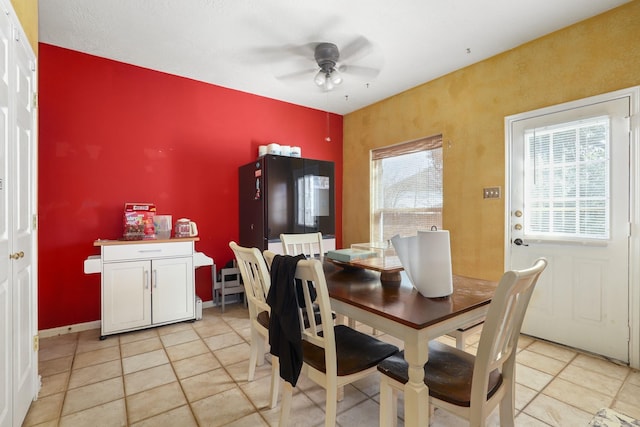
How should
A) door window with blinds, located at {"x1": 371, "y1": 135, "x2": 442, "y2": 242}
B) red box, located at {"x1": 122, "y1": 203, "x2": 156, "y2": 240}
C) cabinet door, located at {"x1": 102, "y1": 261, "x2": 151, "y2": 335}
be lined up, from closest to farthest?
cabinet door, located at {"x1": 102, "y1": 261, "x2": 151, "y2": 335} → red box, located at {"x1": 122, "y1": 203, "x2": 156, "y2": 240} → door window with blinds, located at {"x1": 371, "y1": 135, "x2": 442, "y2": 242}

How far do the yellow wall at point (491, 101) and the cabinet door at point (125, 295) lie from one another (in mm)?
3175

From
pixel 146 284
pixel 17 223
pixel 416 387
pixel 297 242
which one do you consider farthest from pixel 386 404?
pixel 146 284

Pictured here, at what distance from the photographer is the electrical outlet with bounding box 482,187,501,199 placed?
2938 millimetres

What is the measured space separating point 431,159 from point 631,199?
69.2 inches

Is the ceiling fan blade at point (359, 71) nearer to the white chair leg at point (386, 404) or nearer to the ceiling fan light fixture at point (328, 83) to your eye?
the ceiling fan light fixture at point (328, 83)

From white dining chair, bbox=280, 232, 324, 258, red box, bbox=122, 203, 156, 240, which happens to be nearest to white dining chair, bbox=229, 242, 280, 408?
white dining chair, bbox=280, 232, 324, 258

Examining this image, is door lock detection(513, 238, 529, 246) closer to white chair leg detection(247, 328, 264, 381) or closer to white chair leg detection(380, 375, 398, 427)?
white chair leg detection(380, 375, 398, 427)

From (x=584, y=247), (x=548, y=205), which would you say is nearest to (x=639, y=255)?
(x=584, y=247)

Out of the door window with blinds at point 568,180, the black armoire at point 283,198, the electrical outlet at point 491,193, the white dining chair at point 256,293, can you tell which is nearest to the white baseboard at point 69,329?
the black armoire at point 283,198

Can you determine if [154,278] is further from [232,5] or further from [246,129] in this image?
[232,5]

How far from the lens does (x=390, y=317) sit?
1.19 meters

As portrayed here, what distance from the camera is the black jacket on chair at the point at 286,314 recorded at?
51.0 inches

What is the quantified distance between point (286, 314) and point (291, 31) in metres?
2.34

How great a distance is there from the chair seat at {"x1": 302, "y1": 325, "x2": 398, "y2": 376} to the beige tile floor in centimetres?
47
